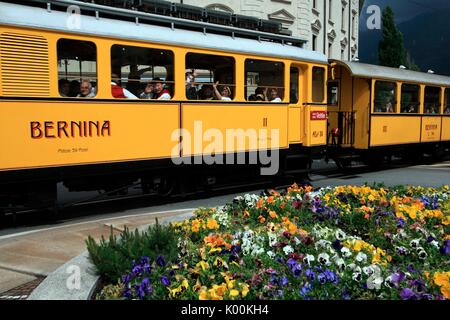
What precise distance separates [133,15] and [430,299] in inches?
275

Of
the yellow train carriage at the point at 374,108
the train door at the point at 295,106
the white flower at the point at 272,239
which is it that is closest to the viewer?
the white flower at the point at 272,239

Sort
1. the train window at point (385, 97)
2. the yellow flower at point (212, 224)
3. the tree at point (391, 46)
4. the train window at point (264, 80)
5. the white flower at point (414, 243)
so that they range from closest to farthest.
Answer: the white flower at point (414, 243) → the yellow flower at point (212, 224) → the train window at point (264, 80) → the train window at point (385, 97) → the tree at point (391, 46)

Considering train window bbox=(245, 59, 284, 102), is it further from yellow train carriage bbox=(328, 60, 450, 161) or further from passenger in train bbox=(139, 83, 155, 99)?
yellow train carriage bbox=(328, 60, 450, 161)

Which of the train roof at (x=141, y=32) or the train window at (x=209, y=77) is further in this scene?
the train window at (x=209, y=77)

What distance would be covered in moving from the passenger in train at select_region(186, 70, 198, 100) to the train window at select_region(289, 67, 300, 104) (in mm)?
2909

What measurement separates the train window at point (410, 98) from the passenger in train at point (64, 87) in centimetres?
1177

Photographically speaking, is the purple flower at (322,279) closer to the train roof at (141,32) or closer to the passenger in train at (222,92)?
the train roof at (141,32)

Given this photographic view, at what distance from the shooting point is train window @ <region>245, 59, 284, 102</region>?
1065 cm

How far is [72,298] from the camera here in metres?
3.86

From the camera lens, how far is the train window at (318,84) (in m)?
12.2

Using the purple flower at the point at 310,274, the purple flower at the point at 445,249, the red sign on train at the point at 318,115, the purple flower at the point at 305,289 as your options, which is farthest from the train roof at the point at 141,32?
the purple flower at the point at 445,249

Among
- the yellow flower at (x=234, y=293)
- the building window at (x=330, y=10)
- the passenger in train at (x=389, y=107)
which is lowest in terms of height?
the yellow flower at (x=234, y=293)

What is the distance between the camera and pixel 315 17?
114ft
